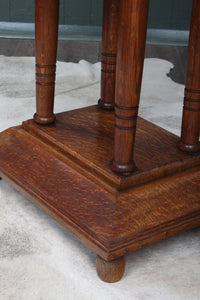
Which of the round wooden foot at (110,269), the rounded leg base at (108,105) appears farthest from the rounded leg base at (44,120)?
the round wooden foot at (110,269)

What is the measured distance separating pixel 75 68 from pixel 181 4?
93 cm

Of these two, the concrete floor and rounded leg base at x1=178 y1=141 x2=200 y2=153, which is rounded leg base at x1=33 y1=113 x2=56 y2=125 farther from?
rounded leg base at x1=178 y1=141 x2=200 y2=153

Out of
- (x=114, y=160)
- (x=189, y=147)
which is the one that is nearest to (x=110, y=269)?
(x=114, y=160)

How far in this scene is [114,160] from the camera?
104cm

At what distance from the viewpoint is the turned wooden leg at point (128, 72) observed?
89 centimetres

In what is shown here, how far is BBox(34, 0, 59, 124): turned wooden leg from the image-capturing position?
1.15m

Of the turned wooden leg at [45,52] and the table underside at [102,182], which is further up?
the turned wooden leg at [45,52]

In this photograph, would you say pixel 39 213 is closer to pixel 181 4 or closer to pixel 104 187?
pixel 104 187

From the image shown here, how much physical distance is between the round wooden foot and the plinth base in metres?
0.02

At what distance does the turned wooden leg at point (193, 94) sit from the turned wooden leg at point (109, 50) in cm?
29

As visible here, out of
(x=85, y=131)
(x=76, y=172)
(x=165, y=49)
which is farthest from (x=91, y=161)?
(x=165, y=49)

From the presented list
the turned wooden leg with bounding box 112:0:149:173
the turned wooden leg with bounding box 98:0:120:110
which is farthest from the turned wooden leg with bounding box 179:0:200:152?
the turned wooden leg with bounding box 98:0:120:110

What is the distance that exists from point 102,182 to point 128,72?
0.79ft

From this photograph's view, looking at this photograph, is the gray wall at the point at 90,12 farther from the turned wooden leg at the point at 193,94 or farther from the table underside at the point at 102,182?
the turned wooden leg at the point at 193,94
